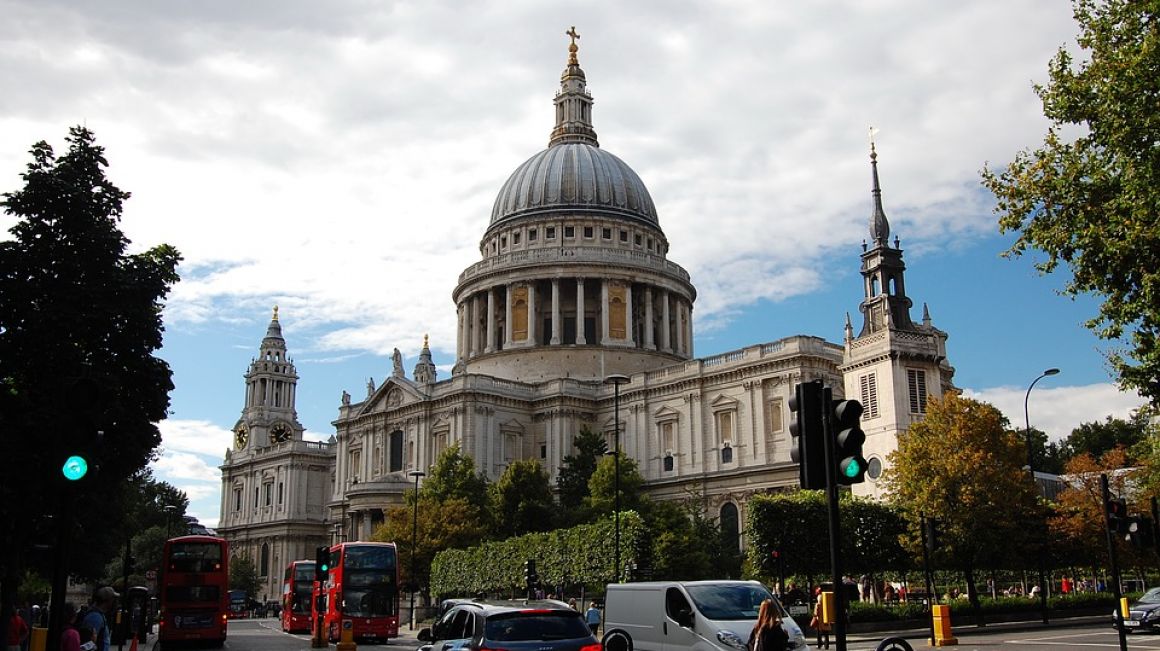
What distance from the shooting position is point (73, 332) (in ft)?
94.8

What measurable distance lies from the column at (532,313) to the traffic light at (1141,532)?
73.7 m

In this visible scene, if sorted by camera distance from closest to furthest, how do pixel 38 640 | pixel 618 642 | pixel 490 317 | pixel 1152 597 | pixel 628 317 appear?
pixel 618 642
pixel 38 640
pixel 1152 597
pixel 628 317
pixel 490 317

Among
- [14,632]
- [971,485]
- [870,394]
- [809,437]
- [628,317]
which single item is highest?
[628,317]

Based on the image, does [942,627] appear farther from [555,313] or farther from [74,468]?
[555,313]

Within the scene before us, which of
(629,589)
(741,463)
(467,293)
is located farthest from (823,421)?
(467,293)

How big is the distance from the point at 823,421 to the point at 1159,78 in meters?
13.3

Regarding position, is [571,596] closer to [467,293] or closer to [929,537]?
[929,537]

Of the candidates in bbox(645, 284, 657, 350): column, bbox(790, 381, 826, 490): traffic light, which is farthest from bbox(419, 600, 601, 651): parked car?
bbox(645, 284, 657, 350): column

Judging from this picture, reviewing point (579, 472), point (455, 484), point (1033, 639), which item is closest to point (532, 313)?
point (579, 472)

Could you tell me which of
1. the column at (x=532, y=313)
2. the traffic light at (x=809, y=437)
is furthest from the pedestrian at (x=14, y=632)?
the column at (x=532, y=313)

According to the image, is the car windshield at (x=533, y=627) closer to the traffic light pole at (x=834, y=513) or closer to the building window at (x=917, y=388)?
the traffic light pole at (x=834, y=513)

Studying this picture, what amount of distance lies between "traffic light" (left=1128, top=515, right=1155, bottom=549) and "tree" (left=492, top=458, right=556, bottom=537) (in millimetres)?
46953

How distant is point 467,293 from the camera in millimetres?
103375

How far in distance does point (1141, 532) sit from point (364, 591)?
92.6 feet
